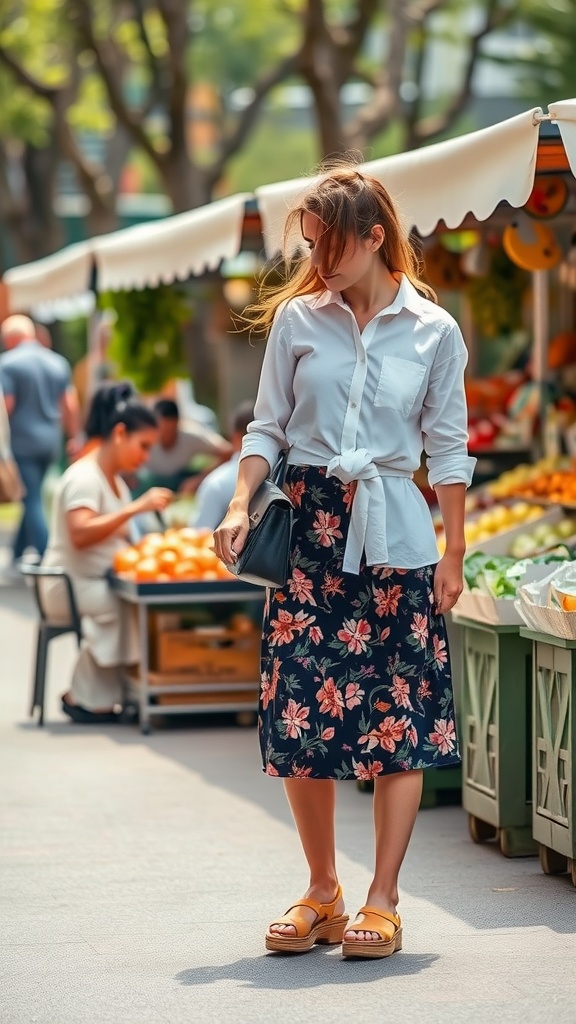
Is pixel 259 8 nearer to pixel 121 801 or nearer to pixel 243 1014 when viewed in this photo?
pixel 121 801

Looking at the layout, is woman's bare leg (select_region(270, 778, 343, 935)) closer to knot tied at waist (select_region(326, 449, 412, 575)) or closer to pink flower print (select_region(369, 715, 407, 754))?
pink flower print (select_region(369, 715, 407, 754))

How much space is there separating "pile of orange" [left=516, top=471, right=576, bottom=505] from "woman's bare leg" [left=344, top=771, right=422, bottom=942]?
384 cm

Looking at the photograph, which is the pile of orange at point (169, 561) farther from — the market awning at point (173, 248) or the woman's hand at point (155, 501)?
the market awning at point (173, 248)

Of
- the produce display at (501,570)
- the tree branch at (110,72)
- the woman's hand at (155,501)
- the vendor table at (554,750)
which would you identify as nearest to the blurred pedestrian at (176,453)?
the woman's hand at (155,501)

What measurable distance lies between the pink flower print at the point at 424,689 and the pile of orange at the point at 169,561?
3.78 metres

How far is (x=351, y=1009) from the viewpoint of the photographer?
421 centimetres

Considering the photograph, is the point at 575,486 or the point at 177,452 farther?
the point at 177,452

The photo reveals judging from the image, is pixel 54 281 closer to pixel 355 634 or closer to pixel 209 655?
pixel 209 655

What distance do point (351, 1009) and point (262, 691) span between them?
90cm

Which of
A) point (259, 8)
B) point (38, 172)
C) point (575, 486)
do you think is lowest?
point (575, 486)

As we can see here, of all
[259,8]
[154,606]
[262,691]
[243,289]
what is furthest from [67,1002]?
[259,8]

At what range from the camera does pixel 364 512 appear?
4.54 m

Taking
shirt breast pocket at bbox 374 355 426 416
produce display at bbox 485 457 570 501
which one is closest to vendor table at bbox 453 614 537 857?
shirt breast pocket at bbox 374 355 426 416

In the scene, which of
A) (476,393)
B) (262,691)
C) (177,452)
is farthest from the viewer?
(177,452)
